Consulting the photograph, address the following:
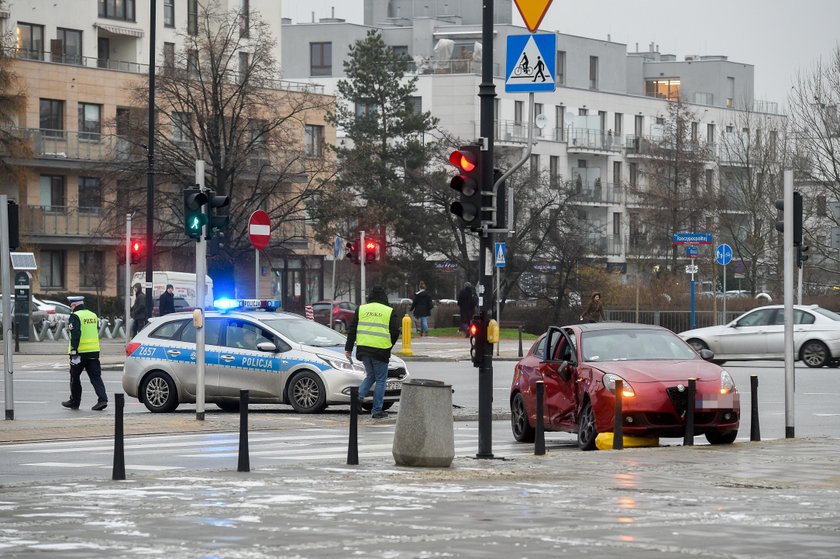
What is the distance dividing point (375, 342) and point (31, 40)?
56.5 metres

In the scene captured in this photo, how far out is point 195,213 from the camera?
23.0 m

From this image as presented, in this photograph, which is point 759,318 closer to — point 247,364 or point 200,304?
point 247,364

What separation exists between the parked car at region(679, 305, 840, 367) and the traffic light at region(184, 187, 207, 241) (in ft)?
61.8

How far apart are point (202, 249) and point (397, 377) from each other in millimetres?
3997

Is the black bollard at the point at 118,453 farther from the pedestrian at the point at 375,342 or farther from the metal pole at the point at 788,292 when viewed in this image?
the pedestrian at the point at 375,342

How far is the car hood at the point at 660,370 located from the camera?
731 inches

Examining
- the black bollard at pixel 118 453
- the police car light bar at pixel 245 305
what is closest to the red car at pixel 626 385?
the black bollard at pixel 118 453

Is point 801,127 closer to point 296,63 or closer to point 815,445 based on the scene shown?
point 815,445

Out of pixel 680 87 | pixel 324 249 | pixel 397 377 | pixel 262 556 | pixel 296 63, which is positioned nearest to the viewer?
pixel 262 556

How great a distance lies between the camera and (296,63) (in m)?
105

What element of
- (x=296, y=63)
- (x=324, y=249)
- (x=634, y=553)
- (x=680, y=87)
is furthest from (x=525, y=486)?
(x=680, y=87)

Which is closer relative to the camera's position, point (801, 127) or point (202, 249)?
point (202, 249)

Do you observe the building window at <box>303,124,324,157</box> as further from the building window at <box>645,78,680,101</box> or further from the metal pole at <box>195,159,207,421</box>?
the metal pole at <box>195,159,207,421</box>

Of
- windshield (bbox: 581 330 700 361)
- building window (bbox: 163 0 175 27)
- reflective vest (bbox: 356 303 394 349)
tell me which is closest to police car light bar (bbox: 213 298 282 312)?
reflective vest (bbox: 356 303 394 349)
